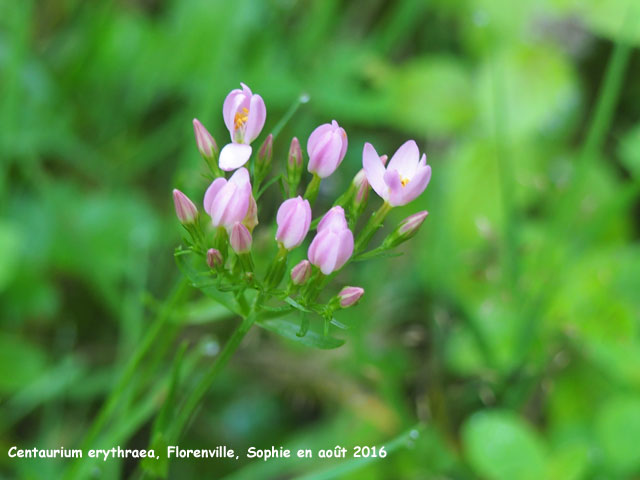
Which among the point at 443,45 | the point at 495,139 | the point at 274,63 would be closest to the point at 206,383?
the point at 495,139

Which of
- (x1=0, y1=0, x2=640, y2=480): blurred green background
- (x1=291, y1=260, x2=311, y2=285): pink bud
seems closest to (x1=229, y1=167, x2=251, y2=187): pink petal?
(x1=291, y1=260, x2=311, y2=285): pink bud

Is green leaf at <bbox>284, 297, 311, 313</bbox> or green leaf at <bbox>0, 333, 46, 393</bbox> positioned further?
green leaf at <bbox>0, 333, 46, 393</bbox>

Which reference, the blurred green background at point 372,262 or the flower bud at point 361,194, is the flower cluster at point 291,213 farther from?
the blurred green background at point 372,262

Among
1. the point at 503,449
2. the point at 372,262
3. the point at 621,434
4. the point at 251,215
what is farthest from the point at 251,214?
the point at 372,262

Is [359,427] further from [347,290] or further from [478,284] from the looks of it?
[347,290]

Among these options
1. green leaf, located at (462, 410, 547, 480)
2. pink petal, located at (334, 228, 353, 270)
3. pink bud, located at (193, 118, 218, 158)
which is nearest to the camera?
pink petal, located at (334, 228, 353, 270)

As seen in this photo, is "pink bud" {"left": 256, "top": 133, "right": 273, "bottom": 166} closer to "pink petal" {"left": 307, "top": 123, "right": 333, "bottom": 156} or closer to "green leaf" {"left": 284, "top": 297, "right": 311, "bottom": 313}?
"pink petal" {"left": 307, "top": 123, "right": 333, "bottom": 156}

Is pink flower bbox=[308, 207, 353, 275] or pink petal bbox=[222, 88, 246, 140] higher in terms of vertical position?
pink petal bbox=[222, 88, 246, 140]
